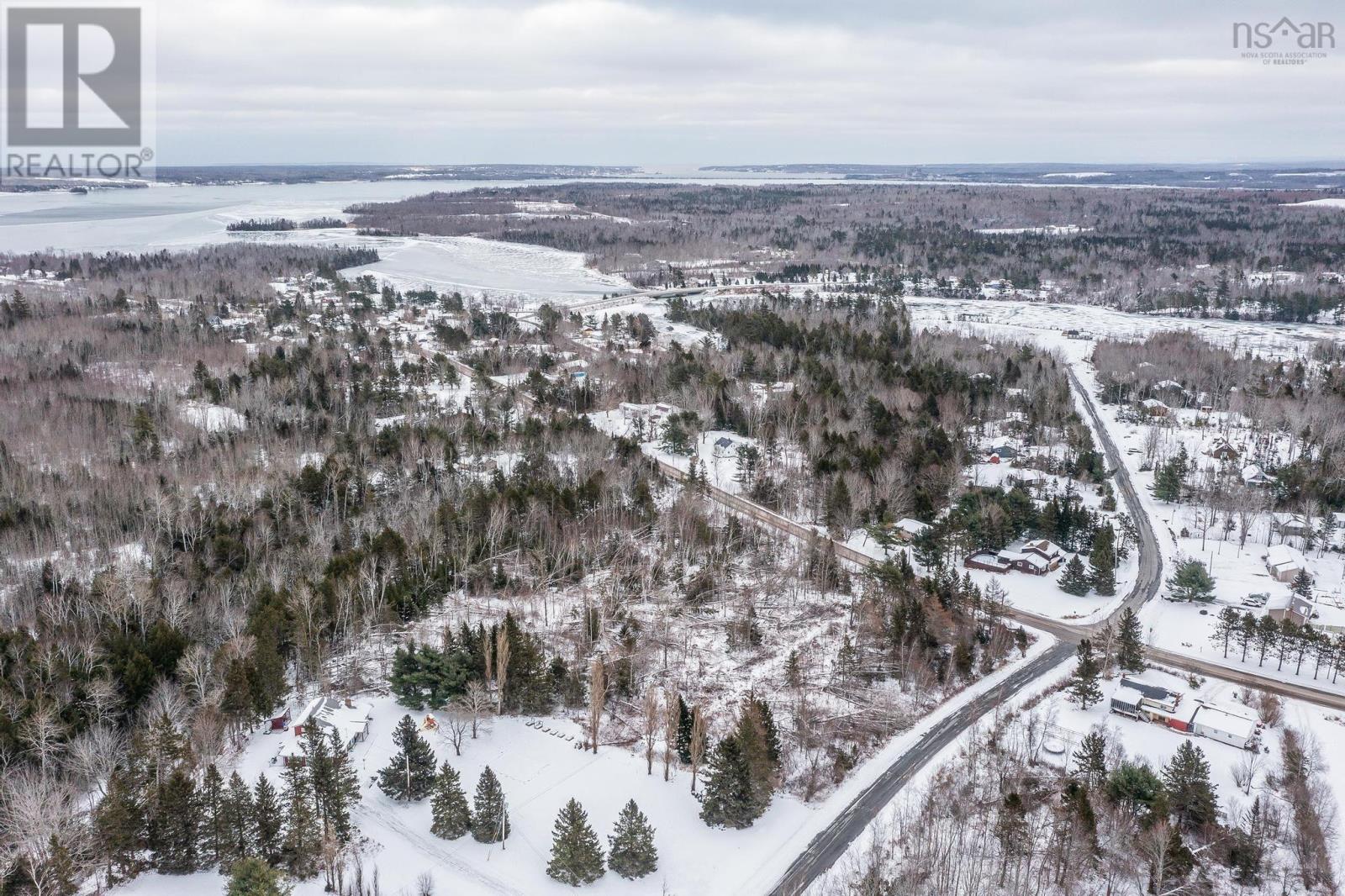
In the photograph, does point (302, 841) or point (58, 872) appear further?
point (302, 841)

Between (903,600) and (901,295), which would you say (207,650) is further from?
(901,295)

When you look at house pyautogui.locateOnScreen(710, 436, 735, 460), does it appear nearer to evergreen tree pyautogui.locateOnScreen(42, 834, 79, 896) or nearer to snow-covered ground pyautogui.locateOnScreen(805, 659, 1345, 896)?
snow-covered ground pyautogui.locateOnScreen(805, 659, 1345, 896)

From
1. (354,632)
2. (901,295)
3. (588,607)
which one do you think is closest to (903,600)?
(588,607)

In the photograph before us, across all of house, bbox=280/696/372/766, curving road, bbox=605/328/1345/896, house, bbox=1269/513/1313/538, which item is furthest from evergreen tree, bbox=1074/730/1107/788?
house, bbox=1269/513/1313/538

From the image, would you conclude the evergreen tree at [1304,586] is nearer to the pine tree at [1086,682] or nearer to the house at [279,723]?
the pine tree at [1086,682]

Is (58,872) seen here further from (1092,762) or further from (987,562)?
(987,562)

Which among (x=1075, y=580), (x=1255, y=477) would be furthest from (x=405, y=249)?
(x=1075, y=580)

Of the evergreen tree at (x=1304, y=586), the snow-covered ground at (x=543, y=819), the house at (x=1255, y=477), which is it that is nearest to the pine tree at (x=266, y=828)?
the snow-covered ground at (x=543, y=819)
